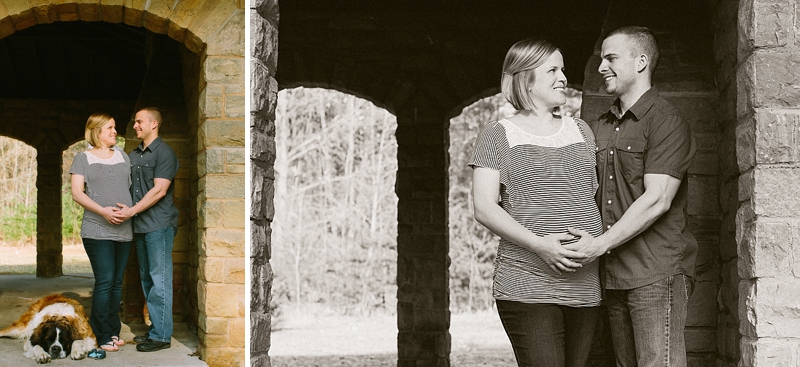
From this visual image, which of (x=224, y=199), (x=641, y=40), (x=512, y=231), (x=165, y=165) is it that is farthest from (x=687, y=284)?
(x=165, y=165)

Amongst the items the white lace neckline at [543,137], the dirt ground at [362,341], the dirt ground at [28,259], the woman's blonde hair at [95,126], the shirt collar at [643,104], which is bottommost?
the dirt ground at [362,341]

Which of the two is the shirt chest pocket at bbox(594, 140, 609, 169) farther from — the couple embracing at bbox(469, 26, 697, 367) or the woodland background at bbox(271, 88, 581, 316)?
the woodland background at bbox(271, 88, 581, 316)

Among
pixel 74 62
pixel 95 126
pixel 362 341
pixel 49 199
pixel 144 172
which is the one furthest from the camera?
pixel 49 199

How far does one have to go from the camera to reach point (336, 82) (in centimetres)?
927

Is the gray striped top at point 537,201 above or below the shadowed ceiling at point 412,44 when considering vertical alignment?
below

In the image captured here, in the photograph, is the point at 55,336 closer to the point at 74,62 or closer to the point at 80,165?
the point at 80,165

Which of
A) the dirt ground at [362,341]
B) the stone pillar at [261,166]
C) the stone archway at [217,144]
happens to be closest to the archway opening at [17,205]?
the dirt ground at [362,341]

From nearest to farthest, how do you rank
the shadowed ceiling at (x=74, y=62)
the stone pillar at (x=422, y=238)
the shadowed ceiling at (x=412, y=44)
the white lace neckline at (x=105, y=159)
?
the white lace neckline at (x=105, y=159), the shadowed ceiling at (x=412, y=44), the stone pillar at (x=422, y=238), the shadowed ceiling at (x=74, y=62)

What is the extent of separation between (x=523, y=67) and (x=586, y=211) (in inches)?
21.8

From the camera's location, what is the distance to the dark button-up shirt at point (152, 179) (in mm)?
5594

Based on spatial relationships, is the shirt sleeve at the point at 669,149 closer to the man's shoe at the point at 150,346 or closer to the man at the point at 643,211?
the man at the point at 643,211

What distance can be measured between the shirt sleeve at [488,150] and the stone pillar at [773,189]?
128cm

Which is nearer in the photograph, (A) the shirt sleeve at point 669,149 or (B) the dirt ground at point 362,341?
(A) the shirt sleeve at point 669,149

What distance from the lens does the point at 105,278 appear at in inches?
213
